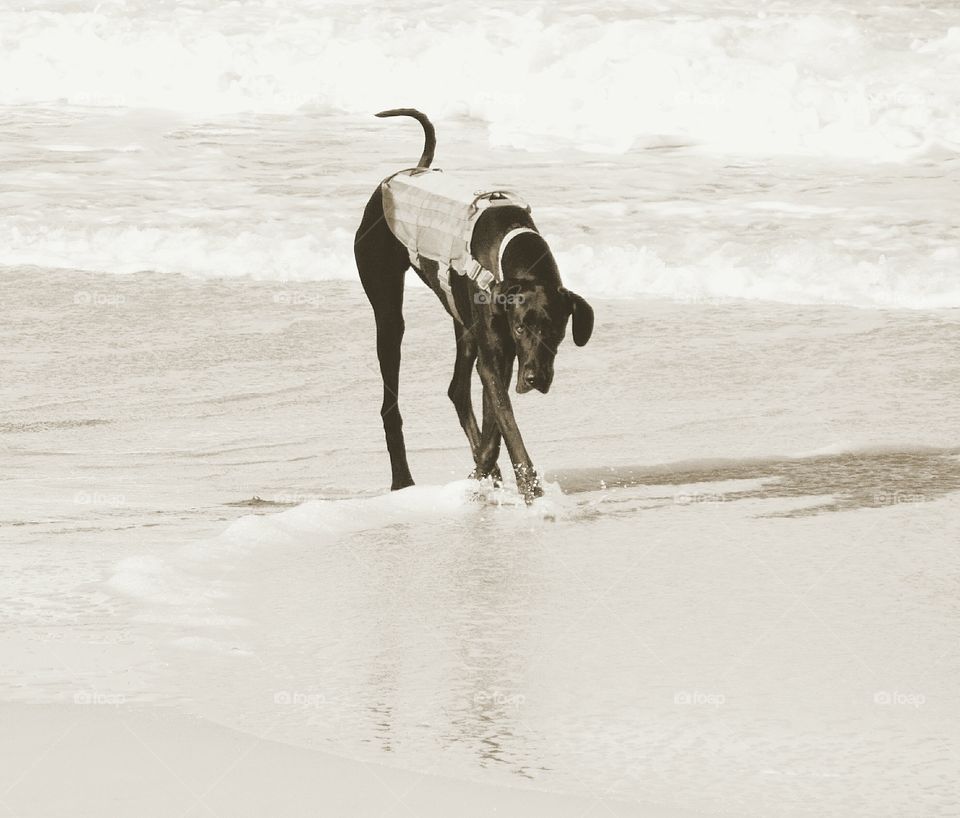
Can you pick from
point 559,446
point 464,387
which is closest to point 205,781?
point 464,387

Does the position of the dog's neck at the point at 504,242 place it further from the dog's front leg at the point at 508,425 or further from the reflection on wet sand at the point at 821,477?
the reflection on wet sand at the point at 821,477

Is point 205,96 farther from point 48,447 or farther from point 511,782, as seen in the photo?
point 511,782

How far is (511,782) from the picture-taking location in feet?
9.83

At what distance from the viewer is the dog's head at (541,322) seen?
5227mm

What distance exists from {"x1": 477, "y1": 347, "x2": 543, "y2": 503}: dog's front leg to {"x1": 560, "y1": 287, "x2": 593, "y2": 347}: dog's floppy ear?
0.42m

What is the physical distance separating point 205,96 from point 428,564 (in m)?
15.7

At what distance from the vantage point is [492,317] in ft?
18.0
